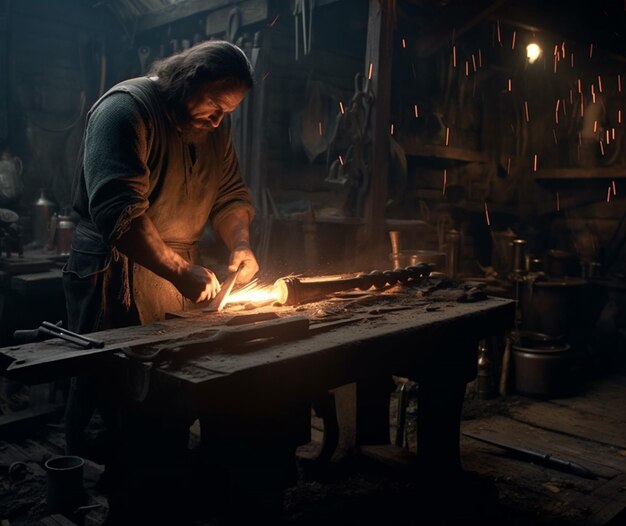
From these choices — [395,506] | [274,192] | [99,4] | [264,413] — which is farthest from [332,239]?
[99,4]

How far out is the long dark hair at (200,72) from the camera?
10.3 feet

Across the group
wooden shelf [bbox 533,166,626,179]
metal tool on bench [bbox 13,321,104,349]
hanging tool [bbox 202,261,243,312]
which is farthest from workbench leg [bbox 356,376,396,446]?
wooden shelf [bbox 533,166,626,179]

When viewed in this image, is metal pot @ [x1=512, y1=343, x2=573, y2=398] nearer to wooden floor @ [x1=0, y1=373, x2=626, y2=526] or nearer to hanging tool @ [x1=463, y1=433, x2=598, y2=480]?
wooden floor @ [x1=0, y1=373, x2=626, y2=526]

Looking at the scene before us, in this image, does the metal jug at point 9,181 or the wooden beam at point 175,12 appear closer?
the metal jug at point 9,181

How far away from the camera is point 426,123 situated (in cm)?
870

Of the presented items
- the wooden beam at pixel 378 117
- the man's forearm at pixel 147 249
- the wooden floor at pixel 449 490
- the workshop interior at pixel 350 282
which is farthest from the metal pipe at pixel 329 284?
the wooden beam at pixel 378 117

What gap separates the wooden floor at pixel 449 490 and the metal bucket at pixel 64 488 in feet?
0.29

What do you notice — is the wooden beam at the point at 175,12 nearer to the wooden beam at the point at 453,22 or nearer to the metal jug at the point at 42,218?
the wooden beam at the point at 453,22

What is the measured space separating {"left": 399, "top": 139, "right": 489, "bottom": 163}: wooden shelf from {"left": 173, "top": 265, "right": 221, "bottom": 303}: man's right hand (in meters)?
5.67

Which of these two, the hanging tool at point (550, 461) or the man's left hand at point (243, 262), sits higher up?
the man's left hand at point (243, 262)

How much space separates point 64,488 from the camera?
374 cm

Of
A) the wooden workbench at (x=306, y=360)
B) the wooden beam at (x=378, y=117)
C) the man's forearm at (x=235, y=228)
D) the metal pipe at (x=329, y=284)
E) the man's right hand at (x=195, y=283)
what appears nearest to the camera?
the wooden workbench at (x=306, y=360)

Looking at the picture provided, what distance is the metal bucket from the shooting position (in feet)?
12.2

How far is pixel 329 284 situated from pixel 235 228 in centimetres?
77
